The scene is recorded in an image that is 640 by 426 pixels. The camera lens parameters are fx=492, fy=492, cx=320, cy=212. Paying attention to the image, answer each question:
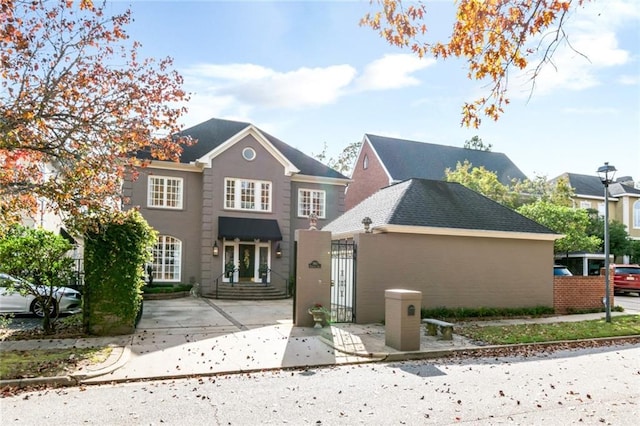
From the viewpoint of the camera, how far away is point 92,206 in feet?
36.1

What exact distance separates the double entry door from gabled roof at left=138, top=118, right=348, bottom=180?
175 inches

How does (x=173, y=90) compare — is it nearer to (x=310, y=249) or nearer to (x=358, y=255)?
(x=310, y=249)

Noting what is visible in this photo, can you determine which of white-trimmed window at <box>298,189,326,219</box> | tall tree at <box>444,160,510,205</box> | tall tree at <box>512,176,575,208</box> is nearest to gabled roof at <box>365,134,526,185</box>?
tall tree at <box>512,176,575,208</box>

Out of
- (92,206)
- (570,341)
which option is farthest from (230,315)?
(570,341)

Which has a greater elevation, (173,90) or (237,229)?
(173,90)

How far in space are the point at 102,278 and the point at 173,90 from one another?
15.3 feet

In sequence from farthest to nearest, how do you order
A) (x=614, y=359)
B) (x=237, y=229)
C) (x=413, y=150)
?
(x=413, y=150), (x=237, y=229), (x=614, y=359)

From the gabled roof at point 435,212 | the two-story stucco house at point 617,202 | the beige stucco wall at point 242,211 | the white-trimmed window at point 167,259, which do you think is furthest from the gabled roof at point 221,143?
the two-story stucco house at point 617,202

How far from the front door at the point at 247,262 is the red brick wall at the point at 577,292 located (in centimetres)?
1346

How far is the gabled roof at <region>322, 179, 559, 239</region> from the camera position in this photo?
15.5 meters

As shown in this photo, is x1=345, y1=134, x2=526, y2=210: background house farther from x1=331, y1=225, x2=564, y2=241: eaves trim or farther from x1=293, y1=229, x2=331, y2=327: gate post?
x1=293, y1=229, x2=331, y2=327: gate post

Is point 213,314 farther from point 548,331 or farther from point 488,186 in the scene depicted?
point 488,186

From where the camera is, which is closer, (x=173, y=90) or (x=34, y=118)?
(x=34, y=118)

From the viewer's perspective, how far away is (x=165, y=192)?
23.4m
